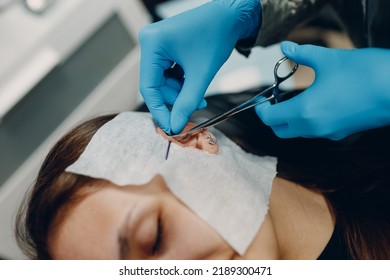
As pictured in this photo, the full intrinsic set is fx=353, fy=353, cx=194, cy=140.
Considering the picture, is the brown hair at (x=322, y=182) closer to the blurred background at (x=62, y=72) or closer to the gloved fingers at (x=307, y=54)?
the blurred background at (x=62, y=72)

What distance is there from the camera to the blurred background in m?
1.10

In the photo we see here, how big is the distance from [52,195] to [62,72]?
631 millimetres

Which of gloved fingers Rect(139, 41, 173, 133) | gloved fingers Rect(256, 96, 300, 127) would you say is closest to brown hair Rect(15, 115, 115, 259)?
gloved fingers Rect(139, 41, 173, 133)

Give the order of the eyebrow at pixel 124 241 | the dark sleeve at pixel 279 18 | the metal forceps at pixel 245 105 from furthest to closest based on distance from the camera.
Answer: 1. the dark sleeve at pixel 279 18
2. the metal forceps at pixel 245 105
3. the eyebrow at pixel 124 241

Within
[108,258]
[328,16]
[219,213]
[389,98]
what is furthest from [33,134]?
[328,16]

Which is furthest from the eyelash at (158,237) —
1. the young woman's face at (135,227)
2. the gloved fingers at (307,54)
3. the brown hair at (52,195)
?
the gloved fingers at (307,54)

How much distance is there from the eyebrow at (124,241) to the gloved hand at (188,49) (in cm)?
29

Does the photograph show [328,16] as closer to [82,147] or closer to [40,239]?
[82,147]

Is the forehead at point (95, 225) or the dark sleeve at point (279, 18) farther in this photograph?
the dark sleeve at point (279, 18)

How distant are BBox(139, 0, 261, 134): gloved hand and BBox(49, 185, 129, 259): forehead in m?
0.25

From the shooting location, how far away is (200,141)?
834mm

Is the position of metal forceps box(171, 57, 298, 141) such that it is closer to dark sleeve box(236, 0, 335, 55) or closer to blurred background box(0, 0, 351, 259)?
dark sleeve box(236, 0, 335, 55)

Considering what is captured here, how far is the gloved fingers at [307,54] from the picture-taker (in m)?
0.83

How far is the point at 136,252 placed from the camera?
72 centimetres
